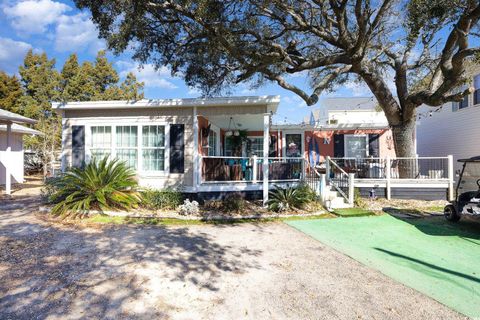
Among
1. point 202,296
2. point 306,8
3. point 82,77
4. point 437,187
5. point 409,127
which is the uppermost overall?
point 82,77

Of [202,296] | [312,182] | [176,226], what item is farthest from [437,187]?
[202,296]

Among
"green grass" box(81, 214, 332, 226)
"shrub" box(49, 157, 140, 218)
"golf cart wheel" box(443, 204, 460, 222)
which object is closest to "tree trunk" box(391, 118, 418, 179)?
"golf cart wheel" box(443, 204, 460, 222)

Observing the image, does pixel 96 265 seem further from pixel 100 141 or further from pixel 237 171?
pixel 237 171

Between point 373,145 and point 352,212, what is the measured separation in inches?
315

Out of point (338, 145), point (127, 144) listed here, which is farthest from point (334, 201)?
point (127, 144)

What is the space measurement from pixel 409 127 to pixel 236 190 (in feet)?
24.6

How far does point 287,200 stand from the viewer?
28.8 ft

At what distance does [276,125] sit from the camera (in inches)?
591

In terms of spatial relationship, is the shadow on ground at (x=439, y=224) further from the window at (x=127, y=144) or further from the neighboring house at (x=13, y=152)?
the neighboring house at (x=13, y=152)

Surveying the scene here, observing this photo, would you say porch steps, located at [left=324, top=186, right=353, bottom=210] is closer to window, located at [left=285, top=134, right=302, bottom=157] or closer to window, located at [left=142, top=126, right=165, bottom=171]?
window, located at [left=142, top=126, right=165, bottom=171]

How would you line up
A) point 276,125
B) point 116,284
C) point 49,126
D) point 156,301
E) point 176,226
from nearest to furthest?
point 156,301 < point 116,284 < point 176,226 < point 276,125 < point 49,126

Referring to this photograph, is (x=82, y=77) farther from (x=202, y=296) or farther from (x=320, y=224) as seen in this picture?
(x=202, y=296)

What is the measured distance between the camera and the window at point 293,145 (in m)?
15.6

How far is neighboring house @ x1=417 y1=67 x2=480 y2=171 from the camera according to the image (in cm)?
1384
